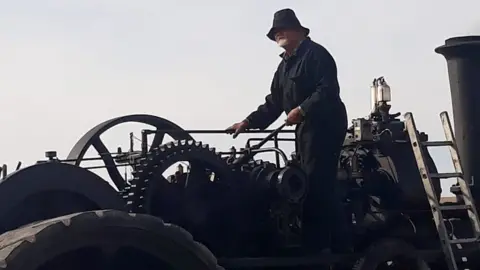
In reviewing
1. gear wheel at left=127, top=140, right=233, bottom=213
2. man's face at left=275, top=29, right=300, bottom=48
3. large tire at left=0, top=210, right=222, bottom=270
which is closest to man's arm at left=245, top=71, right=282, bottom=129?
man's face at left=275, top=29, right=300, bottom=48

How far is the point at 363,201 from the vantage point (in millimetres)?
6059

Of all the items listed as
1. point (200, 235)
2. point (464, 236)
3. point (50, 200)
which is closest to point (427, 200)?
point (464, 236)

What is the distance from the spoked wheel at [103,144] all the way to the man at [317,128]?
2.73ft

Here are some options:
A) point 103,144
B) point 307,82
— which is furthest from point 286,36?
point 103,144

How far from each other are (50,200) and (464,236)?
2.99 metres

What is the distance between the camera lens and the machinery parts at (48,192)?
4.68m

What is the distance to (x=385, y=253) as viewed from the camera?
5.70 metres

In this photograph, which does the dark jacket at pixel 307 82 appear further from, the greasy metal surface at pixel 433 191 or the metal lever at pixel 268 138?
the greasy metal surface at pixel 433 191

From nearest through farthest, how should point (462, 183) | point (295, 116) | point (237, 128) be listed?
point (295, 116) < point (237, 128) < point (462, 183)

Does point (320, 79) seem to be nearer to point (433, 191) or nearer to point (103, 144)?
point (433, 191)

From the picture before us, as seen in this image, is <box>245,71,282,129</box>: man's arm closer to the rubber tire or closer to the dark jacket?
the dark jacket

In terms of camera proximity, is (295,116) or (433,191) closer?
(295,116)

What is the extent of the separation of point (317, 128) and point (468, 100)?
1.69 meters

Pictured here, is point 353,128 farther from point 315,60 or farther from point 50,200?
point 50,200
